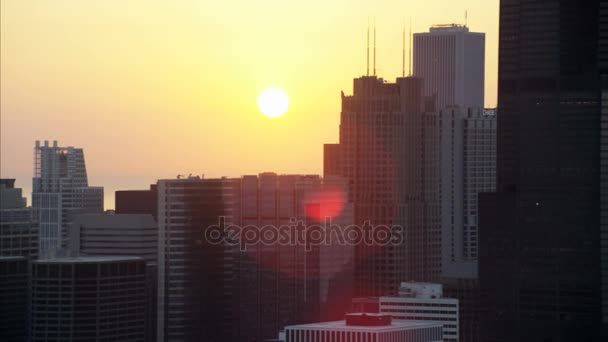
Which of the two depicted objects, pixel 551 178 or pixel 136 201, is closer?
pixel 551 178

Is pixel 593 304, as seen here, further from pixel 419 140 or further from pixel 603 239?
pixel 419 140

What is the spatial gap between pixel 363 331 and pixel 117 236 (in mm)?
38742

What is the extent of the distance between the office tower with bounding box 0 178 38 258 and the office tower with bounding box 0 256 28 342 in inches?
394

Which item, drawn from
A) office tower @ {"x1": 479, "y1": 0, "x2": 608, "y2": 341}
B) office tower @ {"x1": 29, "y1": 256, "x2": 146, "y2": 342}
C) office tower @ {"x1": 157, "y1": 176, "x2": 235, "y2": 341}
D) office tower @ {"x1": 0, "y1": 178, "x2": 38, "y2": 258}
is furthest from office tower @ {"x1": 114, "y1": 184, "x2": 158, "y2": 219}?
office tower @ {"x1": 479, "y1": 0, "x2": 608, "y2": 341}

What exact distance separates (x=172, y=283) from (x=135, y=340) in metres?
9.23

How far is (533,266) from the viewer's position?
450 ft

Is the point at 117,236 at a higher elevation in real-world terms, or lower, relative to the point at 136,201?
lower

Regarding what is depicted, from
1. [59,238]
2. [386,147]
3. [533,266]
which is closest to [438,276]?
[386,147]

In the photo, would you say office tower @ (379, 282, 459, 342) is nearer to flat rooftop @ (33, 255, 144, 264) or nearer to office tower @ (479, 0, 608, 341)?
office tower @ (479, 0, 608, 341)

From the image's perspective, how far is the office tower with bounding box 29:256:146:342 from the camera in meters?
146

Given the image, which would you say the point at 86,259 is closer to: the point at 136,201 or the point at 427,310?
the point at 427,310

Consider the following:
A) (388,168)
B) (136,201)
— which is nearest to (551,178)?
(136,201)

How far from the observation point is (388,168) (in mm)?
194250

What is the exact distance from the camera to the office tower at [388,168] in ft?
627
